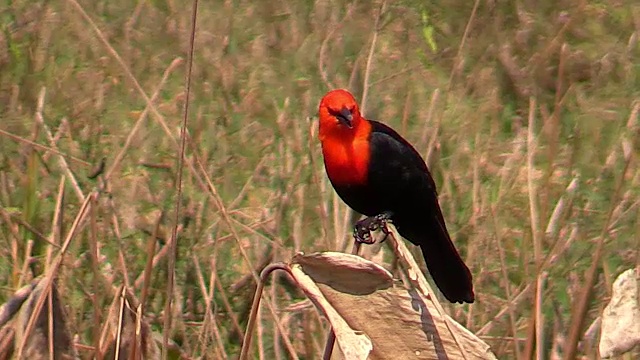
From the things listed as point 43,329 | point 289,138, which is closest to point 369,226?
point 43,329

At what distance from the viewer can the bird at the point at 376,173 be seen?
273 centimetres

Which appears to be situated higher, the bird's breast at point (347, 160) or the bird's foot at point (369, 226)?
the bird's breast at point (347, 160)

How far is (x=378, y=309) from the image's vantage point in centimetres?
165

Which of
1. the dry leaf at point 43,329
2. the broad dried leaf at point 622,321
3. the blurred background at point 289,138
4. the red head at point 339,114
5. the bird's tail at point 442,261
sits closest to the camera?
the broad dried leaf at point 622,321

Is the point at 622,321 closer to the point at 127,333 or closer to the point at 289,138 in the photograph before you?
the point at 127,333

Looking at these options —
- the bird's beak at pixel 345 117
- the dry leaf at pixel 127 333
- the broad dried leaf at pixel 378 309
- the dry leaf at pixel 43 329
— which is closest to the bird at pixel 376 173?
the bird's beak at pixel 345 117

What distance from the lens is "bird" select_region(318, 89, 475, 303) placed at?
8.95 feet

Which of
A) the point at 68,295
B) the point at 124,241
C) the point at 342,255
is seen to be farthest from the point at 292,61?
the point at 342,255

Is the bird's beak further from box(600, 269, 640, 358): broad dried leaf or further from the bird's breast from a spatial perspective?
box(600, 269, 640, 358): broad dried leaf

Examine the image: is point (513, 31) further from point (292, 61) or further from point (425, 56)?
point (292, 61)

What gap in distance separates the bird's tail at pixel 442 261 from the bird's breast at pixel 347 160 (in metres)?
0.19

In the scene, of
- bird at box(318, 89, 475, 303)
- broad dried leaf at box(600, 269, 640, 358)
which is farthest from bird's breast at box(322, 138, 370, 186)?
broad dried leaf at box(600, 269, 640, 358)

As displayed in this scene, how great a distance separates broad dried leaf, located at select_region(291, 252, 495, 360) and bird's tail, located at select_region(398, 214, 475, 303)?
0.89m

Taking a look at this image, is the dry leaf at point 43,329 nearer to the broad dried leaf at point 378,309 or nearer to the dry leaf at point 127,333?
the dry leaf at point 127,333
